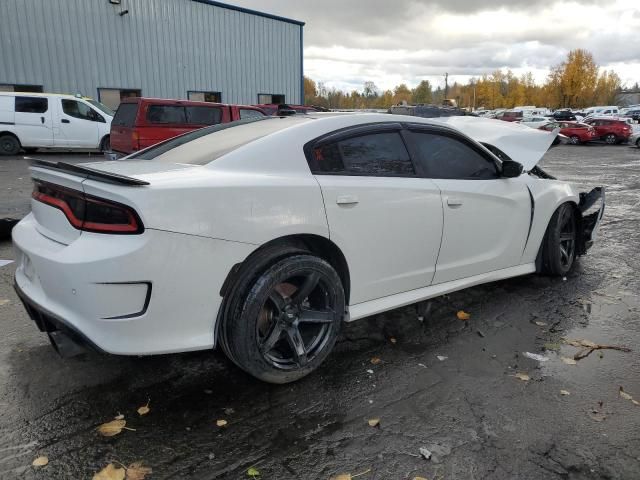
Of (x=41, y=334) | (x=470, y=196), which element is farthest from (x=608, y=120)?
(x=41, y=334)

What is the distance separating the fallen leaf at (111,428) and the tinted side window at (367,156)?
1700 millimetres

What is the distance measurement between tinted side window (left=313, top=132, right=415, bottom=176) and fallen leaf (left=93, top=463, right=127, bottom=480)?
5.93 feet

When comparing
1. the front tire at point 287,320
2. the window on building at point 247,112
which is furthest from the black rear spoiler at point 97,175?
the window on building at point 247,112

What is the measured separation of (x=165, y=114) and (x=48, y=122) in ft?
17.3

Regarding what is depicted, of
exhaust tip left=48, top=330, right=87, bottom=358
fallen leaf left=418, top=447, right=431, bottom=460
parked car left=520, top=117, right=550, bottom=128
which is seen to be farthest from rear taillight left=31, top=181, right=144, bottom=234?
parked car left=520, top=117, right=550, bottom=128

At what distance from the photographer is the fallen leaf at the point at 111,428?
2.40 m

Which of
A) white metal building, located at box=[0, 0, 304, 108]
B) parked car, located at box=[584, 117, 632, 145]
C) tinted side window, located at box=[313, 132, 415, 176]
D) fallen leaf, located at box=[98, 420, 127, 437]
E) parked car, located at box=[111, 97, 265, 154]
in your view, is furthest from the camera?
parked car, located at box=[584, 117, 632, 145]

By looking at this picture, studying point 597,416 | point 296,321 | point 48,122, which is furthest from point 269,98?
point 597,416

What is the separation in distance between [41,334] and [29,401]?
876 mm

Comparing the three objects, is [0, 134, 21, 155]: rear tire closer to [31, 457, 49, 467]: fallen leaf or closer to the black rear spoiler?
the black rear spoiler

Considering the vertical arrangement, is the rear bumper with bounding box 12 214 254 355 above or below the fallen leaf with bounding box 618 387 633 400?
above

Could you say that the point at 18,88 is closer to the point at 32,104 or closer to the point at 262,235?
the point at 32,104

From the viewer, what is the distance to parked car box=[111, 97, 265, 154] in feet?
37.0

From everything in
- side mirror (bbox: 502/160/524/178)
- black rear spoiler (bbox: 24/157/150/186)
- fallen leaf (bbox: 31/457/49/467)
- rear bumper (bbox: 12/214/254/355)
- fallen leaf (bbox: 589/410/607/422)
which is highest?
black rear spoiler (bbox: 24/157/150/186)
